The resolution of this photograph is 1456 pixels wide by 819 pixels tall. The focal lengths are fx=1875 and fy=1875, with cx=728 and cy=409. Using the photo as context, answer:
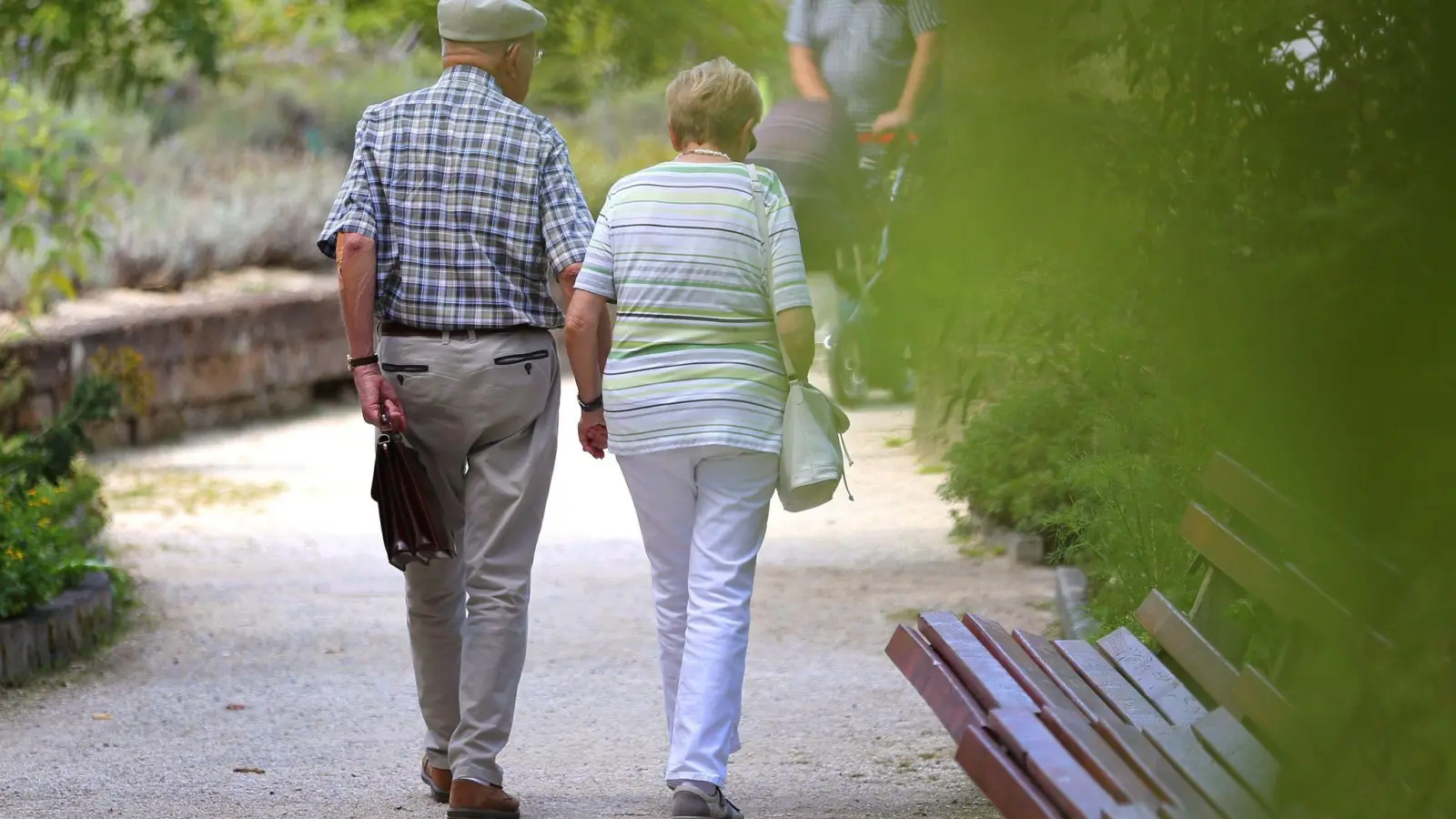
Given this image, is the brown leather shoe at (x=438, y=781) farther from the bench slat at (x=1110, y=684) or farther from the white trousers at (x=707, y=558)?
the bench slat at (x=1110, y=684)

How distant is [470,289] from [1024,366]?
2.89 m

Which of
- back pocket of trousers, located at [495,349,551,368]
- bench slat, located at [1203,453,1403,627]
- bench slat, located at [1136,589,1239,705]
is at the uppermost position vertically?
bench slat, located at [1203,453,1403,627]

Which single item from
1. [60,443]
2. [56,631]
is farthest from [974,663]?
[60,443]

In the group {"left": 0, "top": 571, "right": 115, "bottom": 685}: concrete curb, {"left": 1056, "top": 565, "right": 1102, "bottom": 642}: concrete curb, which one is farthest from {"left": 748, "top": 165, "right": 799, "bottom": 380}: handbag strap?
{"left": 0, "top": 571, "right": 115, "bottom": 685}: concrete curb

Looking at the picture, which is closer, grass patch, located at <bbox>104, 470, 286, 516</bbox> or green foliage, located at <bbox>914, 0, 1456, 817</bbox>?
green foliage, located at <bbox>914, 0, 1456, 817</bbox>

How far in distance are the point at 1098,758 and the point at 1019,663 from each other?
759mm

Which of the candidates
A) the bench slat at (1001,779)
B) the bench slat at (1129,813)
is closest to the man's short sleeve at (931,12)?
the bench slat at (1129,813)

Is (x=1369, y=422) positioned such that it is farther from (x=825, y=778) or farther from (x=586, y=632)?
(x=586, y=632)

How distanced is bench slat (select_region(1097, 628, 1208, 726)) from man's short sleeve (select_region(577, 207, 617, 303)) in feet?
4.26

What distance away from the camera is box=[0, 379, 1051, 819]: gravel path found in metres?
4.54

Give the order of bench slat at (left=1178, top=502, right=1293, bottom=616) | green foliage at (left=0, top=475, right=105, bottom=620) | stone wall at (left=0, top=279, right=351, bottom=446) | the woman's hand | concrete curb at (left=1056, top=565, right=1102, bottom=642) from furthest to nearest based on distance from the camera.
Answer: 1. stone wall at (left=0, top=279, right=351, bottom=446)
2. green foliage at (left=0, top=475, right=105, bottom=620)
3. concrete curb at (left=1056, top=565, right=1102, bottom=642)
4. the woman's hand
5. bench slat at (left=1178, top=502, right=1293, bottom=616)

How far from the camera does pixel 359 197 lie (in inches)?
160

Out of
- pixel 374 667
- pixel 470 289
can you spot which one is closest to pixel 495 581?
pixel 470 289

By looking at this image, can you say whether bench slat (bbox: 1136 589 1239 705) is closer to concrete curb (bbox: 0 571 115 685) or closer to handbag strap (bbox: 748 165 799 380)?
handbag strap (bbox: 748 165 799 380)
